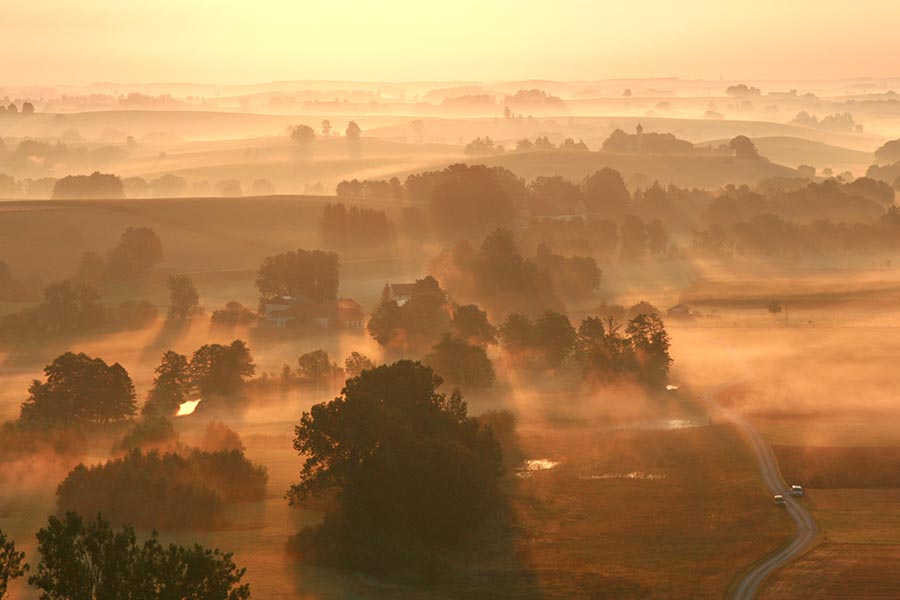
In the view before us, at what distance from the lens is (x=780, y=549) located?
45656 mm

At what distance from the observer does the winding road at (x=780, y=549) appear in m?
42.3

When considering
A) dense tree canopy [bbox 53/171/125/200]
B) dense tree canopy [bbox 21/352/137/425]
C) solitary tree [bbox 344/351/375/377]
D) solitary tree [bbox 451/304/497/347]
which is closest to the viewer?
dense tree canopy [bbox 21/352/137/425]

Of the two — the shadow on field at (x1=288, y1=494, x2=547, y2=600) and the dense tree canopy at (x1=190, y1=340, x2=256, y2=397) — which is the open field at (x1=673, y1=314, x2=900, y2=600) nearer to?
the shadow on field at (x1=288, y1=494, x2=547, y2=600)

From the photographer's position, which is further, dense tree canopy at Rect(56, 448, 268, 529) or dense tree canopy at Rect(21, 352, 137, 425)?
dense tree canopy at Rect(21, 352, 137, 425)

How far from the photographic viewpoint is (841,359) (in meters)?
78.6

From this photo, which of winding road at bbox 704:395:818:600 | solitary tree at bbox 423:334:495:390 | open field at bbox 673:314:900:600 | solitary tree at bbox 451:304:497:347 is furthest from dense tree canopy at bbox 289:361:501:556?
solitary tree at bbox 451:304:497:347

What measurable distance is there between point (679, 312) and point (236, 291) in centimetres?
4224

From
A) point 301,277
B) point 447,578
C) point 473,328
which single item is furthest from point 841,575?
point 301,277

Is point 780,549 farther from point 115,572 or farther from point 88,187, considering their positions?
point 88,187

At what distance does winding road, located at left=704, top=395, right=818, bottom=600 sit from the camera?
42344 millimetres

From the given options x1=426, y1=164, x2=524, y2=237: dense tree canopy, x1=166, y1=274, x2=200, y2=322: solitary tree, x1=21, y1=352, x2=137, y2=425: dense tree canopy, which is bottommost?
x1=21, y1=352, x2=137, y2=425: dense tree canopy

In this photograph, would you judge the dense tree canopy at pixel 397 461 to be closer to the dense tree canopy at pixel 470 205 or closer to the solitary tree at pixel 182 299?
the solitary tree at pixel 182 299

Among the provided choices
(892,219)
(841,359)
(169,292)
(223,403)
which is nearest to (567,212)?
(892,219)

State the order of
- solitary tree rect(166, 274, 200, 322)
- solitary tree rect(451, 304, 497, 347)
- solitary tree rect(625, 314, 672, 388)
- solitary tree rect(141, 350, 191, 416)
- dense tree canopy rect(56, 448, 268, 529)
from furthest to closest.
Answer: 1. solitary tree rect(166, 274, 200, 322)
2. solitary tree rect(451, 304, 497, 347)
3. solitary tree rect(625, 314, 672, 388)
4. solitary tree rect(141, 350, 191, 416)
5. dense tree canopy rect(56, 448, 268, 529)
